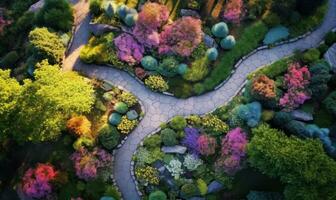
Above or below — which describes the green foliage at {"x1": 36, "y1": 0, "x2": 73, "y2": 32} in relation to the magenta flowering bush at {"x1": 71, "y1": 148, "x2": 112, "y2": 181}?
above

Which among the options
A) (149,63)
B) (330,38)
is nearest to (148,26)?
Answer: (149,63)

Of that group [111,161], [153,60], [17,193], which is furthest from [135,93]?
[17,193]

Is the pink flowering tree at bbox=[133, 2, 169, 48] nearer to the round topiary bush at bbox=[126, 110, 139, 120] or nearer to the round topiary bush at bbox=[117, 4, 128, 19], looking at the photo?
the round topiary bush at bbox=[117, 4, 128, 19]

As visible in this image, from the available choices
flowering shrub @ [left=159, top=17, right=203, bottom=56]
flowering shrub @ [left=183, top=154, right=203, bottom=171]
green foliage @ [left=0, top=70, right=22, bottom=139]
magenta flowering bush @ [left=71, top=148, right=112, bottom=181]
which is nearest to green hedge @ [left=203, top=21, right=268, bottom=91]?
flowering shrub @ [left=159, top=17, right=203, bottom=56]

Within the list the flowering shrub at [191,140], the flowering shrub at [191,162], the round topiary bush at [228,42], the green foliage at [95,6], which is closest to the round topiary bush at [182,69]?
the round topiary bush at [228,42]

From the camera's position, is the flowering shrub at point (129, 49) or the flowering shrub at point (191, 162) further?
the flowering shrub at point (129, 49)

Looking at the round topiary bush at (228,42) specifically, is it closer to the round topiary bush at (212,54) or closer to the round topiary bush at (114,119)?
the round topiary bush at (212,54)

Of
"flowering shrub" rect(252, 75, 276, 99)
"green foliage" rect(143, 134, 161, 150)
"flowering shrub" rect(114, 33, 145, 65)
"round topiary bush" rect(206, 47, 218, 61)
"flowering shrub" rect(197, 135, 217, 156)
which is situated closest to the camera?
"flowering shrub" rect(197, 135, 217, 156)
